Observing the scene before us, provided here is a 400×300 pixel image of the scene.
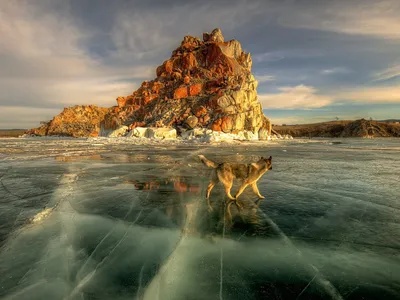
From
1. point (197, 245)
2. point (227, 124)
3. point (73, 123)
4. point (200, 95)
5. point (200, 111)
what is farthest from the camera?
point (73, 123)

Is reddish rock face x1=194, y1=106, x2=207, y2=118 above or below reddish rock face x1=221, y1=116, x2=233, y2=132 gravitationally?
above

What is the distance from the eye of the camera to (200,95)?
8788cm

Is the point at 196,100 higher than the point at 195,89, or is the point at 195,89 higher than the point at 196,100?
the point at 195,89

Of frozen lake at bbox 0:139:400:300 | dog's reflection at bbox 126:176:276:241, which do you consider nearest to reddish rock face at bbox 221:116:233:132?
dog's reflection at bbox 126:176:276:241

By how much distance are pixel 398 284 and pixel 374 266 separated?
1.55 feet

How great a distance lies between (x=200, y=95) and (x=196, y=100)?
461 centimetres

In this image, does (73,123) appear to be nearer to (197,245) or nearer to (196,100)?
(196,100)

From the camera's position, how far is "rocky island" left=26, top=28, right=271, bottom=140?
72.6m

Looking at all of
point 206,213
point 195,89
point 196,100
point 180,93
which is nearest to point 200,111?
point 196,100

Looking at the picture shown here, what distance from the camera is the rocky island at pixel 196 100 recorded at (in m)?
72.6

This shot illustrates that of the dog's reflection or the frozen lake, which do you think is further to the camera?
the dog's reflection

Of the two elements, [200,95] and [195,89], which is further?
[195,89]

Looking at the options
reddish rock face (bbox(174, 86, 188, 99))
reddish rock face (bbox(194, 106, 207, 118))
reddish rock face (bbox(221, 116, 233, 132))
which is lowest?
reddish rock face (bbox(221, 116, 233, 132))

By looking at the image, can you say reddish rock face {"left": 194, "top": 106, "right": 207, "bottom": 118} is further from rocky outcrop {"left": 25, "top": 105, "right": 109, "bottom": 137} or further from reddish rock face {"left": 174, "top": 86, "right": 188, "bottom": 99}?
rocky outcrop {"left": 25, "top": 105, "right": 109, "bottom": 137}
